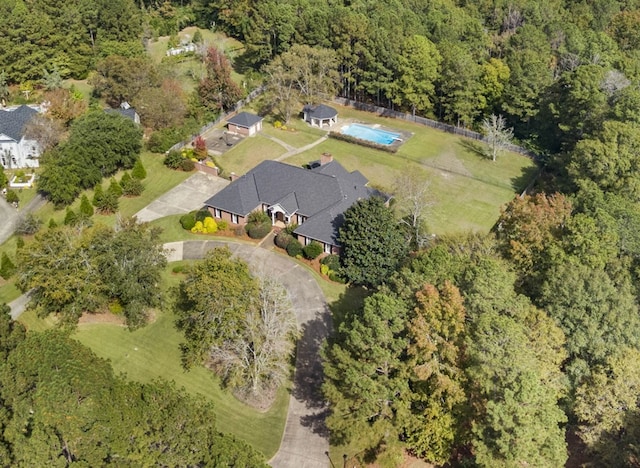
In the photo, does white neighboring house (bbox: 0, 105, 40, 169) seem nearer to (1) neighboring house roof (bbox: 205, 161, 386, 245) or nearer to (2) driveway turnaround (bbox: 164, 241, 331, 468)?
(1) neighboring house roof (bbox: 205, 161, 386, 245)

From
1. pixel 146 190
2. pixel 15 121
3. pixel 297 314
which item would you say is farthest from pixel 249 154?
pixel 297 314

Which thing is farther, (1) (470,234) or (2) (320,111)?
(2) (320,111)

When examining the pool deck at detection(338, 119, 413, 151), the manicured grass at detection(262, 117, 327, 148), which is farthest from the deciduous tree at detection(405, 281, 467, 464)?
the manicured grass at detection(262, 117, 327, 148)

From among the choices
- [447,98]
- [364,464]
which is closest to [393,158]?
[447,98]

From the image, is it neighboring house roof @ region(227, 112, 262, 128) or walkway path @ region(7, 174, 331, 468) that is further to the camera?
neighboring house roof @ region(227, 112, 262, 128)

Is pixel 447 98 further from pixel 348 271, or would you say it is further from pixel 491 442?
pixel 491 442

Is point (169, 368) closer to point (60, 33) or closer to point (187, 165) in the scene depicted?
point (187, 165)

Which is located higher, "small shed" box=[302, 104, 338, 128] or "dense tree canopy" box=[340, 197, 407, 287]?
"dense tree canopy" box=[340, 197, 407, 287]
